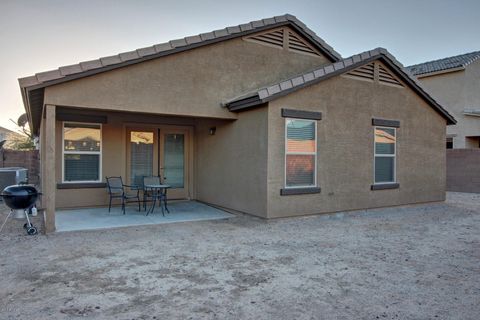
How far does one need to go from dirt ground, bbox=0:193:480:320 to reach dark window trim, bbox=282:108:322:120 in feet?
8.46

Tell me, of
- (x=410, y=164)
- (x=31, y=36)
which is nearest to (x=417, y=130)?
(x=410, y=164)

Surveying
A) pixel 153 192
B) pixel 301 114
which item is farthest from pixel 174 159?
pixel 301 114

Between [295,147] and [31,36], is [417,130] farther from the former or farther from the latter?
[31,36]

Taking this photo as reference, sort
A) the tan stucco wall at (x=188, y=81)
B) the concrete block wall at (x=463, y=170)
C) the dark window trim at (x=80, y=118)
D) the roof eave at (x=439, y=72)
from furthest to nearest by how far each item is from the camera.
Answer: the roof eave at (x=439, y=72) → the concrete block wall at (x=463, y=170) → the dark window trim at (x=80, y=118) → the tan stucco wall at (x=188, y=81)

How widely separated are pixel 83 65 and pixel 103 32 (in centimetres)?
546

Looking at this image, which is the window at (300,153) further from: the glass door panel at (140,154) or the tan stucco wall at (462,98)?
the tan stucco wall at (462,98)

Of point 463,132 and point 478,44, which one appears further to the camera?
point 478,44

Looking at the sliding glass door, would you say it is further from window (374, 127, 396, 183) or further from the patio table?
window (374, 127, 396, 183)

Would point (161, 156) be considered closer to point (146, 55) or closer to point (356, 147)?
point (146, 55)

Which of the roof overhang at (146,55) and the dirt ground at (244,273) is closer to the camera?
the dirt ground at (244,273)

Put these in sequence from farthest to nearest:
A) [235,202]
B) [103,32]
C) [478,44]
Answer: [478,44]
[103,32]
[235,202]

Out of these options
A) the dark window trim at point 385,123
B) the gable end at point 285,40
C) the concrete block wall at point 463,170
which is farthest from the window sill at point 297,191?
the concrete block wall at point 463,170

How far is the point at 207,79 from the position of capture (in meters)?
8.89

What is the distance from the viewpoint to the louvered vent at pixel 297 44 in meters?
10.6
